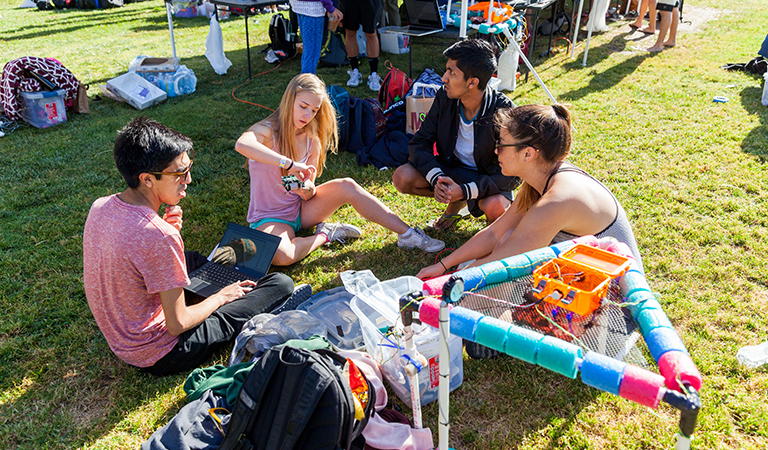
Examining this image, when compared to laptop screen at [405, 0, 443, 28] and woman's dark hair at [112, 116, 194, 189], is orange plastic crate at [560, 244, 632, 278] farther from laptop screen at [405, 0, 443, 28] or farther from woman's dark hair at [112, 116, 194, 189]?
laptop screen at [405, 0, 443, 28]

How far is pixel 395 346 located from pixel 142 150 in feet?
4.70

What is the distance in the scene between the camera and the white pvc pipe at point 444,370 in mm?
1486

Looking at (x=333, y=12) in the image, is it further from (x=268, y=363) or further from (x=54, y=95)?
(x=268, y=363)

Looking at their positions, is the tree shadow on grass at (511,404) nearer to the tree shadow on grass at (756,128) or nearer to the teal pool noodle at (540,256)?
the teal pool noodle at (540,256)

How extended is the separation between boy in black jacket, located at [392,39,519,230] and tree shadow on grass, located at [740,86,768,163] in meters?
2.75

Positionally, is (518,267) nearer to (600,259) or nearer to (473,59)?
(600,259)

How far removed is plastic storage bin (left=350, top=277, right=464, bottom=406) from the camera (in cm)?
229

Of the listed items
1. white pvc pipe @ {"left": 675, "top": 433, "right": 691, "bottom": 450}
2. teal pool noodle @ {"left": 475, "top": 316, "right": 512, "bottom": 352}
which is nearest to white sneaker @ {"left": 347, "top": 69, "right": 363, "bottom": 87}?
teal pool noodle @ {"left": 475, "top": 316, "right": 512, "bottom": 352}

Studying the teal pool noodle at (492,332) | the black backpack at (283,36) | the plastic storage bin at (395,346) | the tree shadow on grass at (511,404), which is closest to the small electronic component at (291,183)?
the plastic storage bin at (395,346)

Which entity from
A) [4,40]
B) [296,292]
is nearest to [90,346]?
[296,292]

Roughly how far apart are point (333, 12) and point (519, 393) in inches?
206

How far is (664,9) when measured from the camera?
7.85 metres

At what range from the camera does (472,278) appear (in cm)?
174

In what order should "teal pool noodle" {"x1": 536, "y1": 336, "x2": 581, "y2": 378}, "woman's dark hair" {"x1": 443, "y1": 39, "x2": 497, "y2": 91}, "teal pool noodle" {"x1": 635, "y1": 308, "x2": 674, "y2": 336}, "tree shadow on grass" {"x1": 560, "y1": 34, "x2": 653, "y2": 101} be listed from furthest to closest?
"tree shadow on grass" {"x1": 560, "y1": 34, "x2": 653, "y2": 101} → "woman's dark hair" {"x1": 443, "y1": 39, "x2": 497, "y2": 91} → "teal pool noodle" {"x1": 635, "y1": 308, "x2": 674, "y2": 336} → "teal pool noodle" {"x1": 536, "y1": 336, "x2": 581, "y2": 378}
